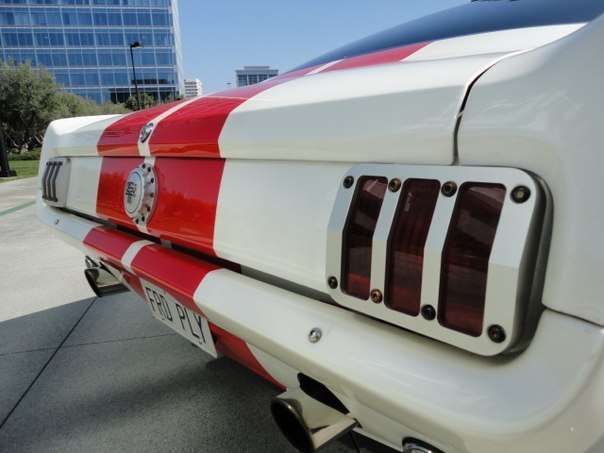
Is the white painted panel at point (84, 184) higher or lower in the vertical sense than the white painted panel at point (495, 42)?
lower

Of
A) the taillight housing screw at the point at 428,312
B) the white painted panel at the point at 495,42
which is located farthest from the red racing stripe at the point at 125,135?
the taillight housing screw at the point at 428,312

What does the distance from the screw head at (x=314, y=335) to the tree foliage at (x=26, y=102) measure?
34.2 meters

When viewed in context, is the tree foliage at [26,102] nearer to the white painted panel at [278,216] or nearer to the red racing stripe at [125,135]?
the red racing stripe at [125,135]

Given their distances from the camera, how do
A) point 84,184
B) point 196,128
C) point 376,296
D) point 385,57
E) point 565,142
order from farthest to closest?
point 84,184 → point 385,57 → point 196,128 → point 376,296 → point 565,142

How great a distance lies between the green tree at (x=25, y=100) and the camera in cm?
→ 2981

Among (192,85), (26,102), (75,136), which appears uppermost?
(192,85)

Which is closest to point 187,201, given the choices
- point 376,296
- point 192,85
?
point 376,296

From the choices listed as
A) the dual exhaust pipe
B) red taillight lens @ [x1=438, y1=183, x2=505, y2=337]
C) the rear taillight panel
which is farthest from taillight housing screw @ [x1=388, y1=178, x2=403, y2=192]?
the dual exhaust pipe

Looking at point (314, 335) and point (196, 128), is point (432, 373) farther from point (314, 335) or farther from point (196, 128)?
point (196, 128)

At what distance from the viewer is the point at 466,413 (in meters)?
0.66

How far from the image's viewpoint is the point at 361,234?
32.7 inches

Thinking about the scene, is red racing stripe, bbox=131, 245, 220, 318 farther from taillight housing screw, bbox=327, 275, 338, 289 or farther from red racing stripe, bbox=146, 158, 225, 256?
taillight housing screw, bbox=327, 275, 338, 289

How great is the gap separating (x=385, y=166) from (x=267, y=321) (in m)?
0.43

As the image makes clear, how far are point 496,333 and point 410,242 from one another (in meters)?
0.19
